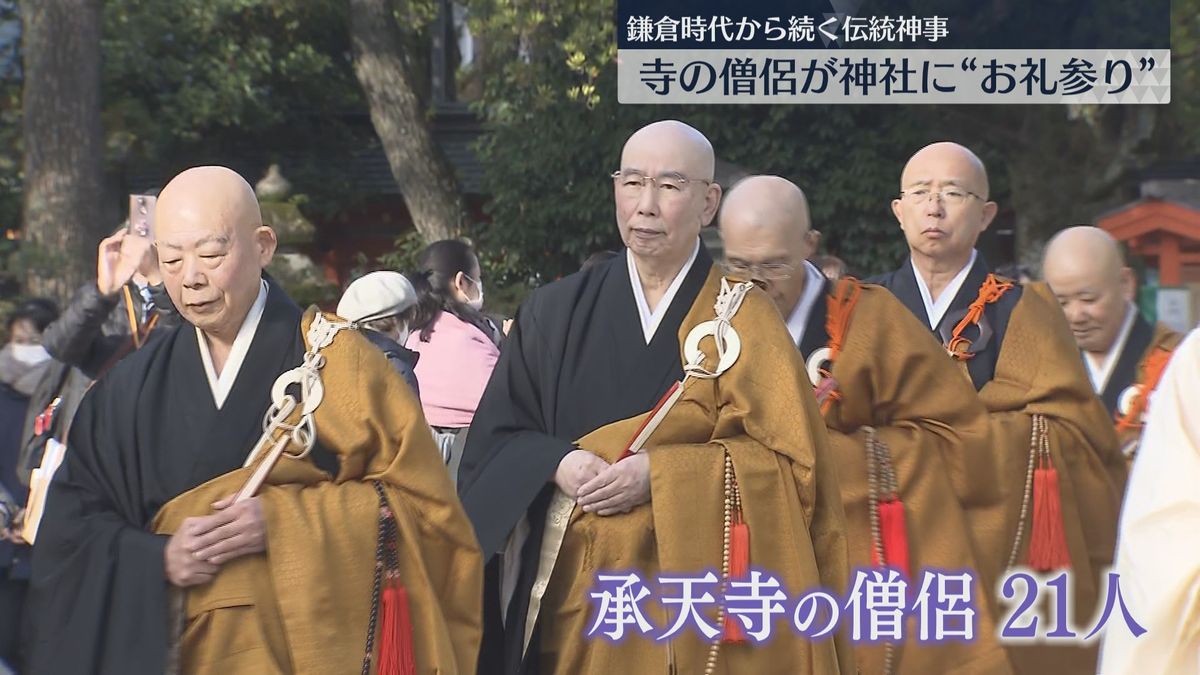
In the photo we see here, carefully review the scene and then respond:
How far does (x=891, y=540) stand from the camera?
491 centimetres

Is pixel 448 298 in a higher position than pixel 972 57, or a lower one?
lower

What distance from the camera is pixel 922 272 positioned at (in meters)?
5.68

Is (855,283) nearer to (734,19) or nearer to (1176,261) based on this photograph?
(734,19)

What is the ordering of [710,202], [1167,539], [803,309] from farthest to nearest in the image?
[803,309] → [710,202] → [1167,539]

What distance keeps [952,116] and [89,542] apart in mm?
11290

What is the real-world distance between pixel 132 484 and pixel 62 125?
9411 millimetres

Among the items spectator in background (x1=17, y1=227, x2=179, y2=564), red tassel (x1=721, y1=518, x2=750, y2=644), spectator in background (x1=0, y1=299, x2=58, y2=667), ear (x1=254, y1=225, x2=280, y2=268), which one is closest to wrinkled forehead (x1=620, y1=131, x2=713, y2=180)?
red tassel (x1=721, y1=518, x2=750, y2=644)

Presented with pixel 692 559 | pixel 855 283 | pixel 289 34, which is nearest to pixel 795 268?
pixel 855 283

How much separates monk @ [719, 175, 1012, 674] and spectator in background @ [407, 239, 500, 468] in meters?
1.73

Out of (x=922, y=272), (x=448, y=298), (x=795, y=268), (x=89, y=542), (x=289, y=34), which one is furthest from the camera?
(x=289, y=34)

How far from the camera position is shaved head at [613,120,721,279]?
434cm

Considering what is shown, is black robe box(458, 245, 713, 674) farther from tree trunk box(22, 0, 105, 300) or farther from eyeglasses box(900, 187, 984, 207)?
tree trunk box(22, 0, 105, 300)

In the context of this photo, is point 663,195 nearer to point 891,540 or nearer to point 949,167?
point 891,540

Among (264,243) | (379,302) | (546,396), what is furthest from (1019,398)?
(264,243)
